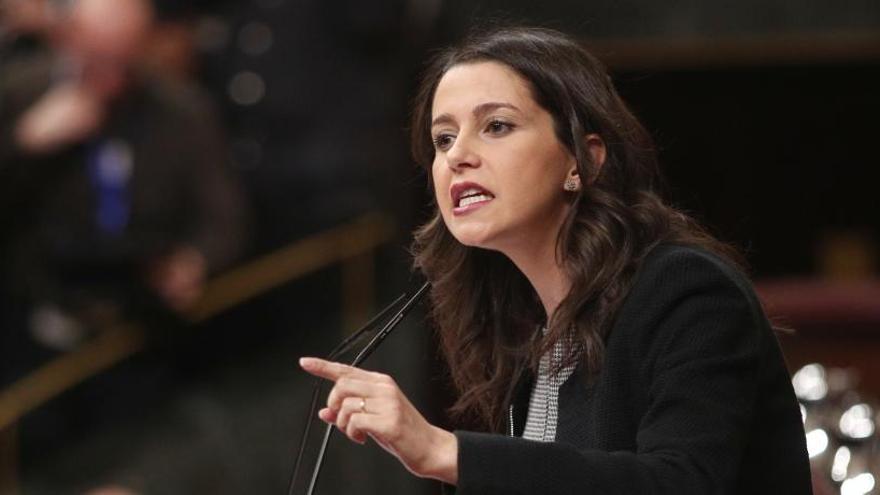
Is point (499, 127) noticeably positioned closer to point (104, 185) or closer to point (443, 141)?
point (443, 141)

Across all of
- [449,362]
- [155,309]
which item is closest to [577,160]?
[449,362]

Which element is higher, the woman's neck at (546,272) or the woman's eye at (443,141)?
the woman's eye at (443,141)

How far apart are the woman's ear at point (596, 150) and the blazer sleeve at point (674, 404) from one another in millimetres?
152

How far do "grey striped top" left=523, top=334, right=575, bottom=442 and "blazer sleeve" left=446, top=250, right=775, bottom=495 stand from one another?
128mm

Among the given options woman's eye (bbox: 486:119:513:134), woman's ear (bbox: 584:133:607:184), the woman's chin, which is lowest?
the woman's chin

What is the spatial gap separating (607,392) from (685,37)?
376 cm

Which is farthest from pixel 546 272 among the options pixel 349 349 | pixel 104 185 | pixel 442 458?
pixel 104 185

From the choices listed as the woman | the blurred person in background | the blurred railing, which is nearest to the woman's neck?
the woman

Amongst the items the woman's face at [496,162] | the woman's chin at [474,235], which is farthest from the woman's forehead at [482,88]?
the woman's chin at [474,235]

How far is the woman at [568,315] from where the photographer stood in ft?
5.06

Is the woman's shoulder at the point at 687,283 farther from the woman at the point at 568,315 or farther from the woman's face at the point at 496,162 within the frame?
the woman's face at the point at 496,162

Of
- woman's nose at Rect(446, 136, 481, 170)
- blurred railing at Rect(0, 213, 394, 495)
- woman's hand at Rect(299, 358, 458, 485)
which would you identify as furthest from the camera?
blurred railing at Rect(0, 213, 394, 495)

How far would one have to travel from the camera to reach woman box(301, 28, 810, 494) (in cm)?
154

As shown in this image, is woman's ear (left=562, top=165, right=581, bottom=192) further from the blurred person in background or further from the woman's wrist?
the blurred person in background
